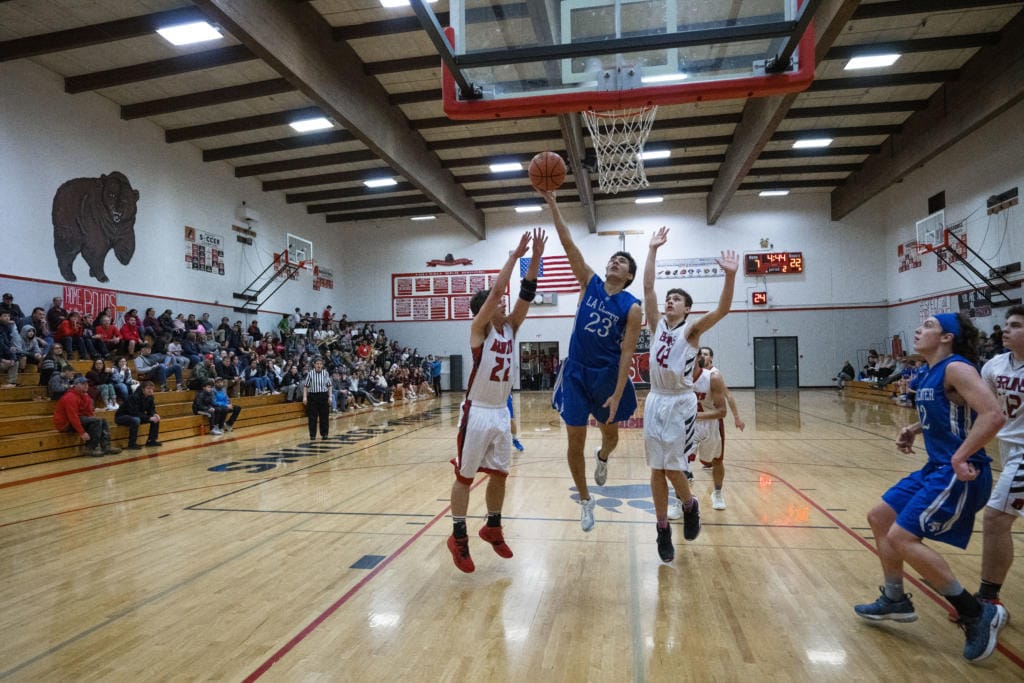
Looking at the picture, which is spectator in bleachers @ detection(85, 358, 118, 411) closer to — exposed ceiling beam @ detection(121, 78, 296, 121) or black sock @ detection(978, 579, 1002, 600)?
exposed ceiling beam @ detection(121, 78, 296, 121)

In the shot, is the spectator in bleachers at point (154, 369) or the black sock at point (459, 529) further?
the spectator in bleachers at point (154, 369)

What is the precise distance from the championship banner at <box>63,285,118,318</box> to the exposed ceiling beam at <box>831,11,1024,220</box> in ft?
64.2

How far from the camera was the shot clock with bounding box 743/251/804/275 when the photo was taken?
2283cm

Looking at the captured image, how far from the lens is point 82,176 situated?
514 inches

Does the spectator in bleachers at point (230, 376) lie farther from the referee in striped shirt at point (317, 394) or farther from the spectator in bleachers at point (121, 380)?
the referee in striped shirt at point (317, 394)

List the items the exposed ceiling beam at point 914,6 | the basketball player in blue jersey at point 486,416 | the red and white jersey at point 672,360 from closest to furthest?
the basketball player in blue jersey at point 486,416 → the red and white jersey at point 672,360 → the exposed ceiling beam at point 914,6

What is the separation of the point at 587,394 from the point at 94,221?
13.8m

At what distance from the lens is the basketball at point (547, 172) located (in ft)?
13.8

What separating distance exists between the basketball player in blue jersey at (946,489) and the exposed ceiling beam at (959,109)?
1270cm

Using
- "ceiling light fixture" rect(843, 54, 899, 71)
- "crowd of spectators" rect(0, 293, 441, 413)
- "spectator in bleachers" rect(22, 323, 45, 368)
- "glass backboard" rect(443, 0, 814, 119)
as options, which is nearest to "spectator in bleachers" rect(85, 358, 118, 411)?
"crowd of spectators" rect(0, 293, 441, 413)

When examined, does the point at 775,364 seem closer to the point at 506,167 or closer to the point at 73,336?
the point at 506,167

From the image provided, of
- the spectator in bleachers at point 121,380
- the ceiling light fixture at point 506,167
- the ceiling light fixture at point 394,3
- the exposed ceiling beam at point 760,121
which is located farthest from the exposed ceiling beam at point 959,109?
the spectator in bleachers at point 121,380

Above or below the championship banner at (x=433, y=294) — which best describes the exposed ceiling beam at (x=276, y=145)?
above

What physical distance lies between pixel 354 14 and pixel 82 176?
24.2ft
